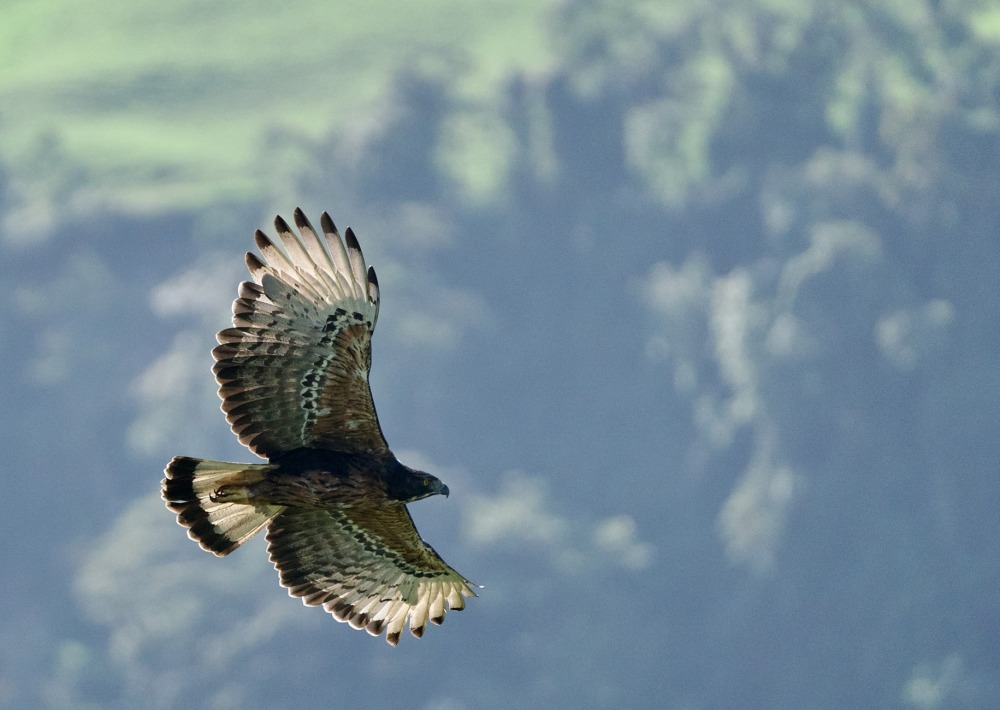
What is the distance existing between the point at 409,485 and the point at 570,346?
95791 millimetres

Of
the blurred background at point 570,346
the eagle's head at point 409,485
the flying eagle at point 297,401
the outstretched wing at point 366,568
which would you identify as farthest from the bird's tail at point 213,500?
the blurred background at point 570,346

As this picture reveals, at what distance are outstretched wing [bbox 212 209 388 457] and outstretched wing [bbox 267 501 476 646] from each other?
923 mm

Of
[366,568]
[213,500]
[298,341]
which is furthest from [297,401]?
[366,568]

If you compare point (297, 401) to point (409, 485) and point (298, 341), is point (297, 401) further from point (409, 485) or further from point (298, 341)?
point (409, 485)

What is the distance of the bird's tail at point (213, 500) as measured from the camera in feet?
40.2

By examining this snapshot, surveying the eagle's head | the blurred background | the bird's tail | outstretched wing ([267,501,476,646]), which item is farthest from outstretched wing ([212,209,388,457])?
the blurred background

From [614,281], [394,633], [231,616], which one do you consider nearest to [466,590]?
[394,633]

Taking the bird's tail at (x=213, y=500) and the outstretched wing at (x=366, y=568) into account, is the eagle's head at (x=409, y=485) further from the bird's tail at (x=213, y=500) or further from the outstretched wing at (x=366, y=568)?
the bird's tail at (x=213, y=500)

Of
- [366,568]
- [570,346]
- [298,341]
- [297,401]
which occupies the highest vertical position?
[570,346]

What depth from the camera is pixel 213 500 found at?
12422 millimetres

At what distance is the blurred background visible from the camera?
9531cm

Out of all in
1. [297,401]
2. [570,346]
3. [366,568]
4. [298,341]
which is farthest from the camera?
[570,346]

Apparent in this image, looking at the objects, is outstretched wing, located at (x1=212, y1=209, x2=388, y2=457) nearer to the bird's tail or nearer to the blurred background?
the bird's tail

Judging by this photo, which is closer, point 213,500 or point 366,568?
point 213,500
